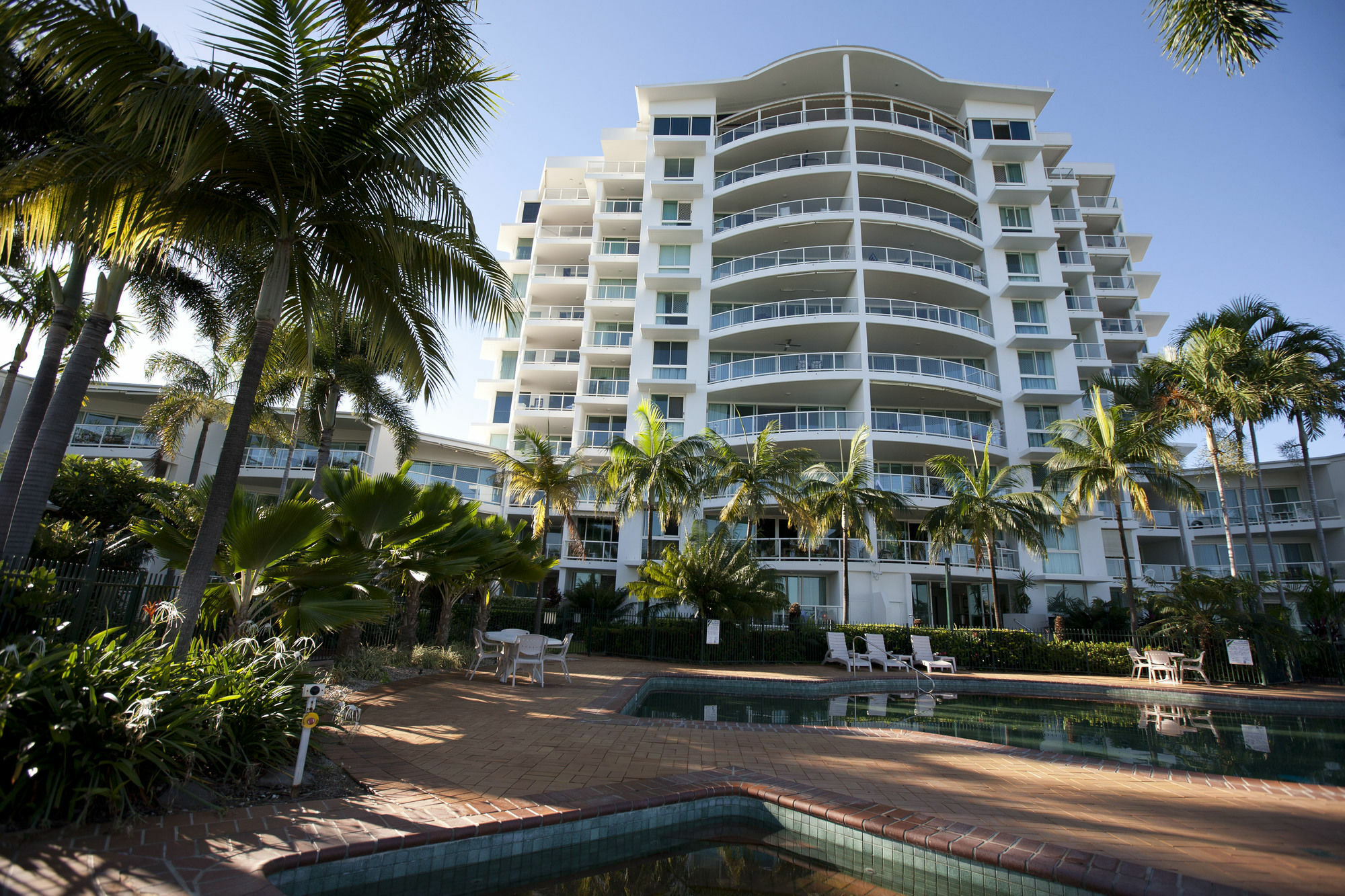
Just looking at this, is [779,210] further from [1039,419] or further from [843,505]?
[843,505]

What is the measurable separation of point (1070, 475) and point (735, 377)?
43.1 ft

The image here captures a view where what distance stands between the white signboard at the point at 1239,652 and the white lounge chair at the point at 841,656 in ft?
28.1

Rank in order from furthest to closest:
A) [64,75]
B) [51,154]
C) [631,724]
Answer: [631,724] → [51,154] → [64,75]

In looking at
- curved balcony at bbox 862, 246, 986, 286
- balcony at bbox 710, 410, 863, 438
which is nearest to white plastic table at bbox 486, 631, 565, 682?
balcony at bbox 710, 410, 863, 438

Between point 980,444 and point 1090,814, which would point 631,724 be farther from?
point 980,444

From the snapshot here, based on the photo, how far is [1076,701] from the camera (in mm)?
13914

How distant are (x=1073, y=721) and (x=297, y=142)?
45.9 ft

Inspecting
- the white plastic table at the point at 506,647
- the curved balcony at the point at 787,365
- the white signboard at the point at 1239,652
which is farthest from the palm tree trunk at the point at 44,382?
the white signboard at the point at 1239,652

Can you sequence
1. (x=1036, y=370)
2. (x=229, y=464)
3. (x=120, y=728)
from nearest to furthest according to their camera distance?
(x=120, y=728) → (x=229, y=464) → (x=1036, y=370)

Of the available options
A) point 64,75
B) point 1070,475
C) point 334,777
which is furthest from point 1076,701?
point 64,75

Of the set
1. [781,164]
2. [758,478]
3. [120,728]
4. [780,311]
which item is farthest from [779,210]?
[120,728]

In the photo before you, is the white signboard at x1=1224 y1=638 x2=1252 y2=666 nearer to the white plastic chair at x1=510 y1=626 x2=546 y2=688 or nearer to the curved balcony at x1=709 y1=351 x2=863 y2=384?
the curved balcony at x1=709 y1=351 x2=863 y2=384

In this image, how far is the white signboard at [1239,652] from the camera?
15305mm

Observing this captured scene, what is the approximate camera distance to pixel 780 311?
28719 millimetres
